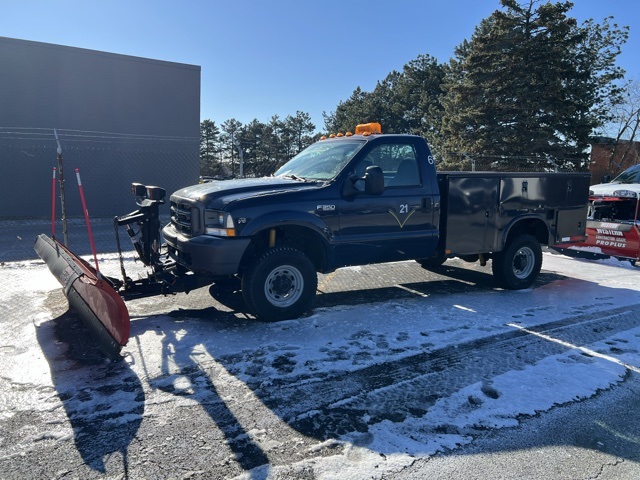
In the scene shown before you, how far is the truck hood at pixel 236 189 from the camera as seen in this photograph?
510 centimetres

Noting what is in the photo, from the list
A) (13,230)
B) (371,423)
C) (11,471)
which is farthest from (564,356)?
(13,230)

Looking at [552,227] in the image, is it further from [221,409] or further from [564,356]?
[221,409]

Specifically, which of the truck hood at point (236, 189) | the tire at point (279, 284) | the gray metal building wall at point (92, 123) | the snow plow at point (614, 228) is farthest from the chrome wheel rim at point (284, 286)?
the gray metal building wall at point (92, 123)

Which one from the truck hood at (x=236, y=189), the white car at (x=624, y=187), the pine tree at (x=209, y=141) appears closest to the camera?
the truck hood at (x=236, y=189)

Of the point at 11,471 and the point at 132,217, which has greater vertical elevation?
the point at 132,217

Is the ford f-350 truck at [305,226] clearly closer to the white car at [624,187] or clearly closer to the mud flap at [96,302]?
Result: the mud flap at [96,302]

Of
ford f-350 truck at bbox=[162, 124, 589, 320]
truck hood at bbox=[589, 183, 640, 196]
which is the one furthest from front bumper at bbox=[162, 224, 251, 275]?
truck hood at bbox=[589, 183, 640, 196]

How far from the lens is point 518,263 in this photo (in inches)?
292

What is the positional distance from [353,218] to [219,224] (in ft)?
5.23

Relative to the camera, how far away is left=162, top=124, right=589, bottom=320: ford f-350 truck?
16.8 ft

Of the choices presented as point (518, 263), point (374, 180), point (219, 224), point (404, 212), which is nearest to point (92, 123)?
point (219, 224)

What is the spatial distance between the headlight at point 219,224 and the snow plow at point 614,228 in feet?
23.2

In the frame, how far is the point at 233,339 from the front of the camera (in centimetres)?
482

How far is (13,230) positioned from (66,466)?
1374 centimetres
